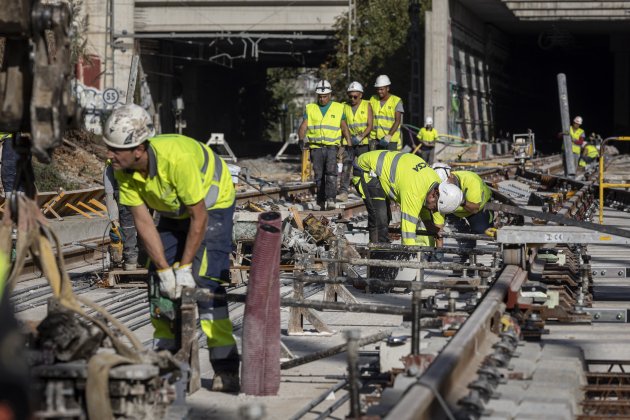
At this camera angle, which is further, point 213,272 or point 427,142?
point 427,142

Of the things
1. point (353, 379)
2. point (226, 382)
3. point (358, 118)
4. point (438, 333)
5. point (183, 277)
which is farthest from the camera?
point (358, 118)

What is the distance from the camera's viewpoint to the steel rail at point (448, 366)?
507 cm

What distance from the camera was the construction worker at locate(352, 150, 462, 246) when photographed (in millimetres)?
10711

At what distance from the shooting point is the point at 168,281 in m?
7.02

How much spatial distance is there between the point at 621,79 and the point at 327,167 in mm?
39855

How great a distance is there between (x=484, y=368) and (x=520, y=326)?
1.55 meters

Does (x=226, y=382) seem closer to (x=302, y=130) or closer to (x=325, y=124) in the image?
(x=325, y=124)

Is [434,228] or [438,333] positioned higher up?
[434,228]

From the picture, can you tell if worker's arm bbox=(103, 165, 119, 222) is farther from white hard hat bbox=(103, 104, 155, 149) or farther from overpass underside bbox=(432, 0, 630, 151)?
overpass underside bbox=(432, 0, 630, 151)

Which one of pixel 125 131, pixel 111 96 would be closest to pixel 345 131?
pixel 125 131

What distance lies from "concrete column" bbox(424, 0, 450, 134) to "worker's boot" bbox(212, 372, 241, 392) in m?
32.6

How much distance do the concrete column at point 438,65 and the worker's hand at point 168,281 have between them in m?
32.7

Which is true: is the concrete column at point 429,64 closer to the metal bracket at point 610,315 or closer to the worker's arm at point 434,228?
the worker's arm at point 434,228

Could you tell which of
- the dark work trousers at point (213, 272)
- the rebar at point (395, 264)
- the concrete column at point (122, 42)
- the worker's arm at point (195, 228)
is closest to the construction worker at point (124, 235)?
the rebar at point (395, 264)
